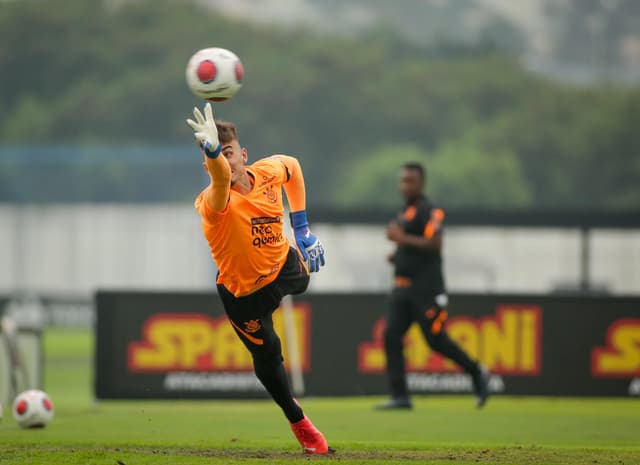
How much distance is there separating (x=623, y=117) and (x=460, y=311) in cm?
7740

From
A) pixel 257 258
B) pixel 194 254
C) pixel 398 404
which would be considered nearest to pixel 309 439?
pixel 257 258

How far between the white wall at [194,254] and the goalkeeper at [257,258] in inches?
693

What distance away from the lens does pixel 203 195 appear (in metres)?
9.57

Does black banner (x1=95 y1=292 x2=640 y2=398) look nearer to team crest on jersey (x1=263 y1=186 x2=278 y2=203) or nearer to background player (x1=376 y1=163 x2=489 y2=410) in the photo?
background player (x1=376 y1=163 x2=489 y2=410)

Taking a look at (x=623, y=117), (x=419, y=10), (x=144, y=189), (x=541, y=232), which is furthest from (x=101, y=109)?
(x=541, y=232)

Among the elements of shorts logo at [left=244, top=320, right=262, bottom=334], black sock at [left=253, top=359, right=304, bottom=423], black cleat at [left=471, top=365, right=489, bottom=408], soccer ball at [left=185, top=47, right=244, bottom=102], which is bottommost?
black cleat at [left=471, top=365, right=489, bottom=408]

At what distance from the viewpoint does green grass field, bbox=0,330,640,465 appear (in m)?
9.56

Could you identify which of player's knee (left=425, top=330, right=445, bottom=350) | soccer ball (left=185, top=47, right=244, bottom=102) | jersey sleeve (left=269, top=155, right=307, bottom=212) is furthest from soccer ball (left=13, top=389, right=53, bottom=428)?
player's knee (left=425, top=330, right=445, bottom=350)

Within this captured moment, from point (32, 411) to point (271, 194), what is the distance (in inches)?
155

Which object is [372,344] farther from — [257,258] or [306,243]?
[257,258]

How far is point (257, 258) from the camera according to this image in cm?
977

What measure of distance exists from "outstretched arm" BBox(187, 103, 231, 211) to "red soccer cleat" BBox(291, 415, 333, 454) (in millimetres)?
1811

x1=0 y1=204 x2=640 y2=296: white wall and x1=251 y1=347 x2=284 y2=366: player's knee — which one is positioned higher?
x1=251 y1=347 x2=284 y2=366: player's knee

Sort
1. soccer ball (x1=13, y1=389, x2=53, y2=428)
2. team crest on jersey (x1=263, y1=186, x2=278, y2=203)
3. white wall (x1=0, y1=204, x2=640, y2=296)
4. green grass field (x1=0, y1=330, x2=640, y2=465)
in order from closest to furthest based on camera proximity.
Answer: green grass field (x1=0, y1=330, x2=640, y2=465) < team crest on jersey (x1=263, y1=186, x2=278, y2=203) < soccer ball (x1=13, y1=389, x2=53, y2=428) < white wall (x1=0, y1=204, x2=640, y2=296)
